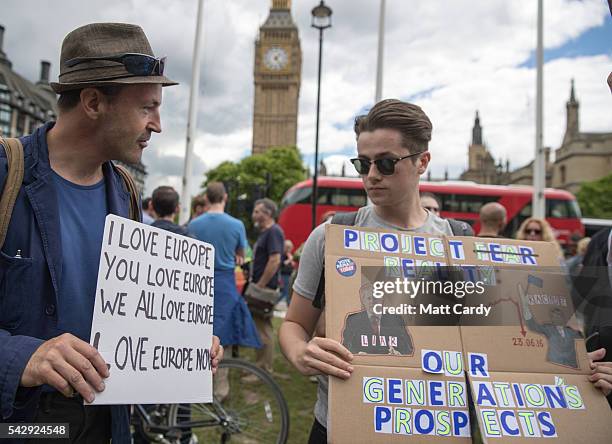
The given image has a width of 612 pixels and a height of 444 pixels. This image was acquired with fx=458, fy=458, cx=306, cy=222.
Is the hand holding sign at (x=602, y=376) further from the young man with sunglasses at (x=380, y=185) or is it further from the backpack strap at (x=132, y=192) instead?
the backpack strap at (x=132, y=192)

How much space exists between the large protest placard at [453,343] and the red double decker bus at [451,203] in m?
18.6

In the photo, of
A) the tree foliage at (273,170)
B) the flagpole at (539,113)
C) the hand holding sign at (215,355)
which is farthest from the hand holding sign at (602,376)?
the tree foliage at (273,170)

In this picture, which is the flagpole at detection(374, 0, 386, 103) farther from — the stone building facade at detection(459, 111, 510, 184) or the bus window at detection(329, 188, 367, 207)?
the stone building facade at detection(459, 111, 510, 184)

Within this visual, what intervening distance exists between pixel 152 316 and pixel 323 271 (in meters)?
0.66

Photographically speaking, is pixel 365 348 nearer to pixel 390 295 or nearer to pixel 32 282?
pixel 390 295

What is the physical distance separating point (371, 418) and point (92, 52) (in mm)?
1482

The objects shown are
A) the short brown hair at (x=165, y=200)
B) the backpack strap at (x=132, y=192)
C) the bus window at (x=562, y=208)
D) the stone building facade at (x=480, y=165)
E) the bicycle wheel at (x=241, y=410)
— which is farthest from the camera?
the stone building facade at (x=480, y=165)

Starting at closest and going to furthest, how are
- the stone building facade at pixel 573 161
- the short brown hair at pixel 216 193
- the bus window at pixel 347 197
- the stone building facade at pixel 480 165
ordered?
the short brown hair at pixel 216 193
the bus window at pixel 347 197
the stone building facade at pixel 573 161
the stone building facade at pixel 480 165

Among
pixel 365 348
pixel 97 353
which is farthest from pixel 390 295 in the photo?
pixel 97 353

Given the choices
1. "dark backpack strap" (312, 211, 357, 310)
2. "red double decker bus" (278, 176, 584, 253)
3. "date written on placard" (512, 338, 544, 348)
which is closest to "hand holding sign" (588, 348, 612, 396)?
"date written on placard" (512, 338, 544, 348)

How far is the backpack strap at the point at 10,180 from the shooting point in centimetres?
135

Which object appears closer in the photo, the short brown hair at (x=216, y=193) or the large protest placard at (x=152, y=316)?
the large protest placard at (x=152, y=316)

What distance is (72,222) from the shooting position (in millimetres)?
1570

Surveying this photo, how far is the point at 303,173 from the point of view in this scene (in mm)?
60406
